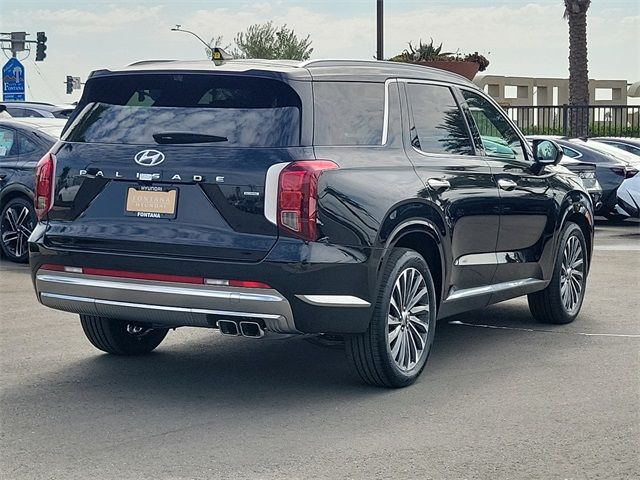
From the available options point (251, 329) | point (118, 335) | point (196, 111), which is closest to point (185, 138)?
point (196, 111)

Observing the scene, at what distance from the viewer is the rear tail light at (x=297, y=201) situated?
6422 millimetres

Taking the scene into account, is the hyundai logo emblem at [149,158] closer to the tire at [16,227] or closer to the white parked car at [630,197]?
the tire at [16,227]

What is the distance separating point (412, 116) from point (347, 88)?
2.10ft

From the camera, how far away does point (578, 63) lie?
32.9 meters

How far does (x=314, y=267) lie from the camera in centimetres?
644

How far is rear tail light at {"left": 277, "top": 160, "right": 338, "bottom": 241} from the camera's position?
6.42 m

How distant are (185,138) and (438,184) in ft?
5.42

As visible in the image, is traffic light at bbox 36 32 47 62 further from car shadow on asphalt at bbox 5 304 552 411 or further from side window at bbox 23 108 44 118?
car shadow on asphalt at bbox 5 304 552 411

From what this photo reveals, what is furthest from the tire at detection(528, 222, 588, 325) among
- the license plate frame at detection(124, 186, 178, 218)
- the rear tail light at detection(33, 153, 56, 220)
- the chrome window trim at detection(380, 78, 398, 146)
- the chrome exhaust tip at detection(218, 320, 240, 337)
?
the rear tail light at detection(33, 153, 56, 220)

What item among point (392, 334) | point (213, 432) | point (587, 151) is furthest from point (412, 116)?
point (587, 151)

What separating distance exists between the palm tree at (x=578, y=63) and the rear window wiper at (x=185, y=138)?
26.1 meters

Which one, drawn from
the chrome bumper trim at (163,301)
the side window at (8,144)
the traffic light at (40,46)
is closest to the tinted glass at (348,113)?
the chrome bumper trim at (163,301)

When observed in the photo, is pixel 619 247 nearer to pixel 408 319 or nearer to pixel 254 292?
pixel 408 319

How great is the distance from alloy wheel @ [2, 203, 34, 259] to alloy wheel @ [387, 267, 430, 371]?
7049 mm
